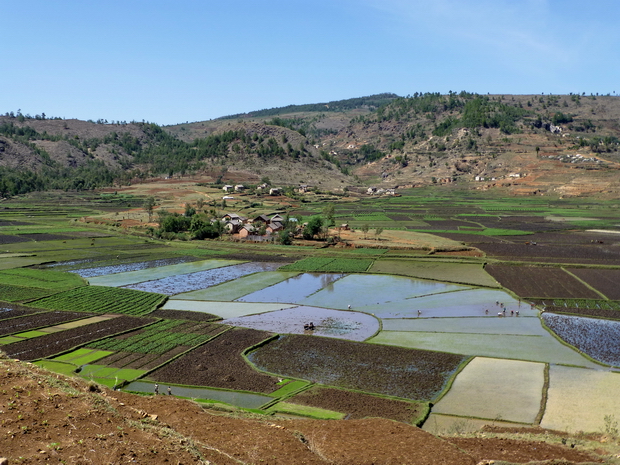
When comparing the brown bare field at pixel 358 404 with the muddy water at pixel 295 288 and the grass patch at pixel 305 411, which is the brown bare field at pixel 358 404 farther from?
the muddy water at pixel 295 288

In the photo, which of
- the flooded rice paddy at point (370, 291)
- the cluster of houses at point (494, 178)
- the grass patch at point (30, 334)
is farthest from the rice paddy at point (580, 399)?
the cluster of houses at point (494, 178)

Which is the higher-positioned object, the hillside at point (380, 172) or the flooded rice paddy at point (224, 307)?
the hillside at point (380, 172)

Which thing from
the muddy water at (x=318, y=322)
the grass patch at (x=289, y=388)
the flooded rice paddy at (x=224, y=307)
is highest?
the flooded rice paddy at (x=224, y=307)

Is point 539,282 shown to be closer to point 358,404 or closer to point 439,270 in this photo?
point 439,270

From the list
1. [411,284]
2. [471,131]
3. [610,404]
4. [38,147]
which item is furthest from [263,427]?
[38,147]

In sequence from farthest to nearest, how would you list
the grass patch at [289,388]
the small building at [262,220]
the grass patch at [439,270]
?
the small building at [262,220]
the grass patch at [439,270]
the grass patch at [289,388]

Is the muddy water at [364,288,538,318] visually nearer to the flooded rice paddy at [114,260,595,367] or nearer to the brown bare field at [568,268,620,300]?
the flooded rice paddy at [114,260,595,367]
